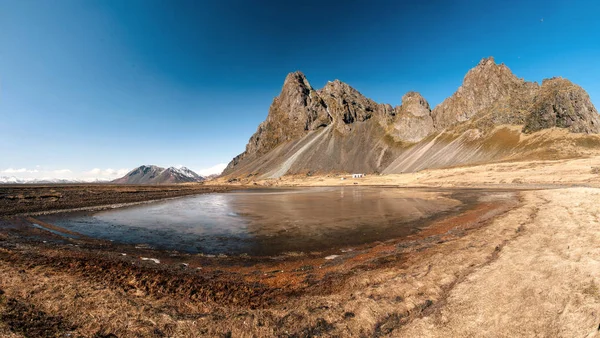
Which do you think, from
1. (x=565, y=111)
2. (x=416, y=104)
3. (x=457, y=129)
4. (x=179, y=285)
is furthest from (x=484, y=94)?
(x=179, y=285)

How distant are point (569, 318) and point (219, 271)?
10.1 metres

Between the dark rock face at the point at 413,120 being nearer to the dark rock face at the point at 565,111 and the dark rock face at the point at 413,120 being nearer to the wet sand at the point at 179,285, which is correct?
the dark rock face at the point at 565,111

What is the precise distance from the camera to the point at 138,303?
6539 mm

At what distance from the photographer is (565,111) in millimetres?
92250

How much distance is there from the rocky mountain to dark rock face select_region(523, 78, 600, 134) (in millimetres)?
268

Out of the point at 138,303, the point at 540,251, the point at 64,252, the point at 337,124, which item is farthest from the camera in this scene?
the point at 337,124

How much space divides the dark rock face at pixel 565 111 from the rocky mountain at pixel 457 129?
27 centimetres

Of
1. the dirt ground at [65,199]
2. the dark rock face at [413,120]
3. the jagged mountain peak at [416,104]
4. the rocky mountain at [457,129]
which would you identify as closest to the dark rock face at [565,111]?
the rocky mountain at [457,129]

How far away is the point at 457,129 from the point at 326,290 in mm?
149242

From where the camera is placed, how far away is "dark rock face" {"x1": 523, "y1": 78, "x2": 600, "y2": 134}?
88.3 meters

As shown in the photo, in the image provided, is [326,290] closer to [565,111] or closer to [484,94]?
[565,111]

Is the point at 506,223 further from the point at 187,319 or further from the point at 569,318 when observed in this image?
the point at 187,319

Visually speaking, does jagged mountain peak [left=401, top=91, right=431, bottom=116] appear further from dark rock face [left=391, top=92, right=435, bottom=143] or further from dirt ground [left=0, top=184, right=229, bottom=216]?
dirt ground [left=0, top=184, right=229, bottom=216]

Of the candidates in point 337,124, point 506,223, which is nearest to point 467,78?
point 337,124
